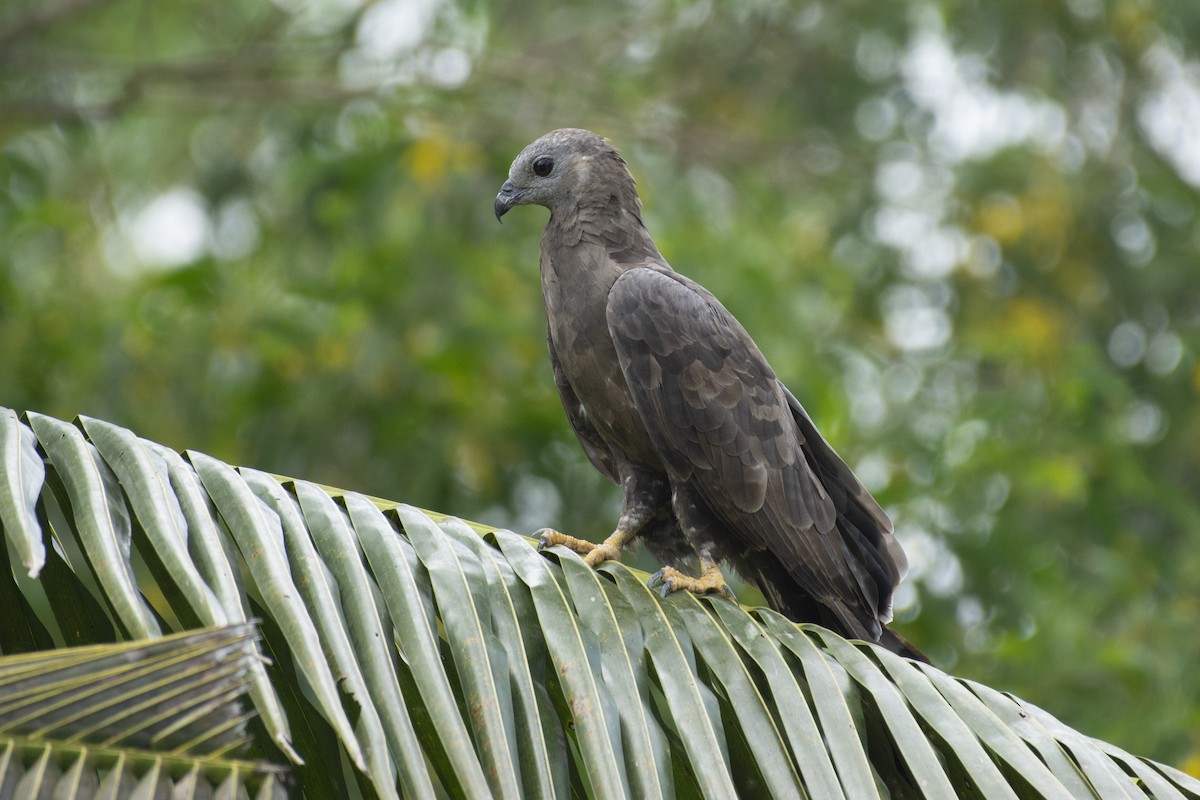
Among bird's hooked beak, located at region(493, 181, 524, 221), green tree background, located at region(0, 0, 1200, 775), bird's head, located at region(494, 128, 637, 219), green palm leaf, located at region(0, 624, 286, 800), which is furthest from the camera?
green tree background, located at region(0, 0, 1200, 775)

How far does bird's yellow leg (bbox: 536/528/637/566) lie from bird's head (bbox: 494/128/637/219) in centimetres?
114

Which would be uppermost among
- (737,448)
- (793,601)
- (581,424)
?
(581,424)

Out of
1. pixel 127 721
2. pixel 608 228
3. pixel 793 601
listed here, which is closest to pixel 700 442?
pixel 793 601

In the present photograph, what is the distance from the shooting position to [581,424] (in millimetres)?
4473

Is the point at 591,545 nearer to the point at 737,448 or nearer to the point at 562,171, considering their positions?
the point at 737,448

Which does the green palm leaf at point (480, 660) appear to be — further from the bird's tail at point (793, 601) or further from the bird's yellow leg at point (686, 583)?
the bird's tail at point (793, 601)

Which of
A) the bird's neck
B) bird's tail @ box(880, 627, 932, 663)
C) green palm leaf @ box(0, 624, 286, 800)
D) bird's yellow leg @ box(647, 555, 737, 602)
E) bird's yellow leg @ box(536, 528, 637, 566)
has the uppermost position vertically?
the bird's neck

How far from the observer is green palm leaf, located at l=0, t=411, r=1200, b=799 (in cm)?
225

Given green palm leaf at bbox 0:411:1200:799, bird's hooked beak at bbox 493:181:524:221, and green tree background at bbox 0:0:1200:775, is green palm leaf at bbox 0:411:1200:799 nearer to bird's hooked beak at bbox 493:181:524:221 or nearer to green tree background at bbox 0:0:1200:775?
bird's hooked beak at bbox 493:181:524:221

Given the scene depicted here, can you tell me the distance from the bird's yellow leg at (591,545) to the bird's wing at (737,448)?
27cm

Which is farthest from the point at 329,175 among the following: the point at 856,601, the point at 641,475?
the point at 856,601

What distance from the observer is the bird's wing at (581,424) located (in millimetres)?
4352

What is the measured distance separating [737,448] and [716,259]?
161 inches

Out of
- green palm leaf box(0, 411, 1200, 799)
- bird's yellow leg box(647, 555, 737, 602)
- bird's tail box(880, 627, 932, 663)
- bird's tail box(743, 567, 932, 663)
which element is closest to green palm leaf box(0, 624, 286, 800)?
green palm leaf box(0, 411, 1200, 799)
